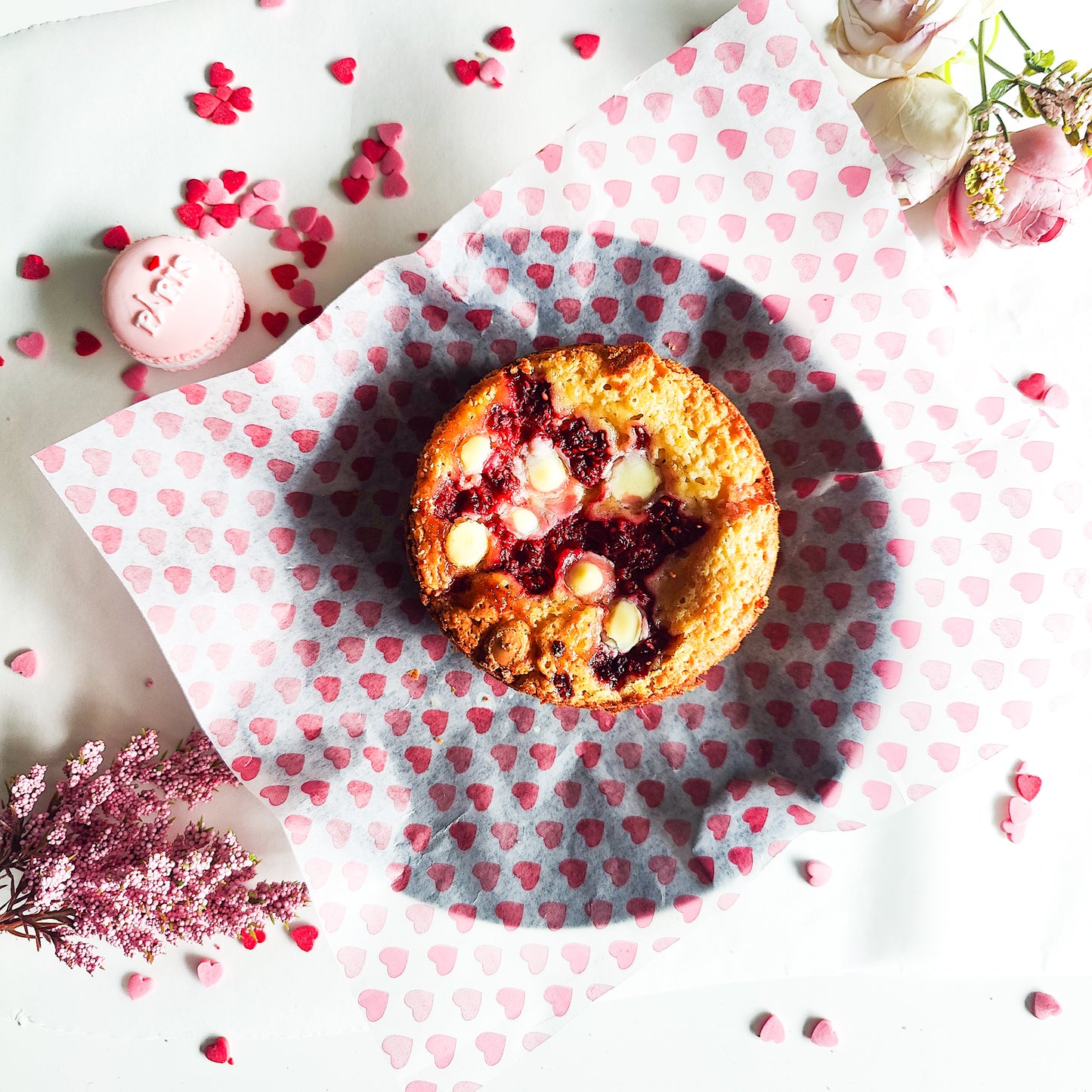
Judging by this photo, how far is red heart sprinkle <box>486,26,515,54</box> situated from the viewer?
2.85 meters

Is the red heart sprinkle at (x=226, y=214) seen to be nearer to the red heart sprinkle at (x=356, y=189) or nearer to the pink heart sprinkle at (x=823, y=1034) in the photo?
the red heart sprinkle at (x=356, y=189)

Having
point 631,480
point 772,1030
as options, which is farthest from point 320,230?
point 772,1030

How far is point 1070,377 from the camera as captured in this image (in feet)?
9.48

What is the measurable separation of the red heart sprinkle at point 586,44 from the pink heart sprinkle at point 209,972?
123 inches

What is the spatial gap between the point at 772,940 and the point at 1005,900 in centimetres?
78

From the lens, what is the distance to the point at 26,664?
2.81 meters

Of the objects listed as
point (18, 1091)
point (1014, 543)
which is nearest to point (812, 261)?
point (1014, 543)

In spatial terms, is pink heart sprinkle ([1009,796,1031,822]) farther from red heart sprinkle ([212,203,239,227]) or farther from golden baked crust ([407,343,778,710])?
red heart sprinkle ([212,203,239,227])

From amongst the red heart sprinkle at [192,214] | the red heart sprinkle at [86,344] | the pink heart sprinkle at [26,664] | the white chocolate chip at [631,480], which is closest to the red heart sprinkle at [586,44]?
the red heart sprinkle at [192,214]

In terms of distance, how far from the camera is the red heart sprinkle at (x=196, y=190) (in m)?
2.83

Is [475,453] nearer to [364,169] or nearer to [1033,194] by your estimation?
[364,169]

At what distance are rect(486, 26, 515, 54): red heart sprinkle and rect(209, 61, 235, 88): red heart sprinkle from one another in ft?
2.71

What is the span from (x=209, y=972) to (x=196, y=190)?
97.3 inches

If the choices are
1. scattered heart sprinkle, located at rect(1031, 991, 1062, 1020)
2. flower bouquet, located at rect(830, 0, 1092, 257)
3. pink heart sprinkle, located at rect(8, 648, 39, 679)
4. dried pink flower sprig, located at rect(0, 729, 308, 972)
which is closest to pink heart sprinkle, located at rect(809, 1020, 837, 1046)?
scattered heart sprinkle, located at rect(1031, 991, 1062, 1020)
